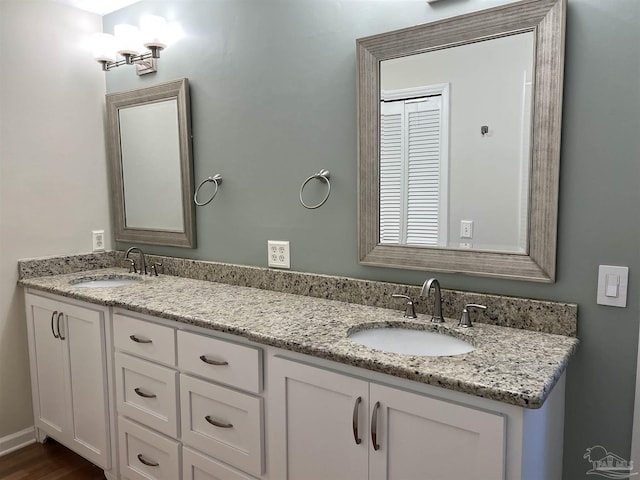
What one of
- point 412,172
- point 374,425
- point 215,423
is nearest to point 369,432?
point 374,425

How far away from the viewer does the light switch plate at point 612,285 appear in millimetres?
1289

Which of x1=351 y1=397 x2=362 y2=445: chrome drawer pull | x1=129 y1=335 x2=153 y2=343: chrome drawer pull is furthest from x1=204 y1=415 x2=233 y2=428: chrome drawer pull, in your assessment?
x1=351 y1=397 x2=362 y2=445: chrome drawer pull

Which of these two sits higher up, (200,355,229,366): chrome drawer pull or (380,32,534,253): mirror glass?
(380,32,534,253): mirror glass

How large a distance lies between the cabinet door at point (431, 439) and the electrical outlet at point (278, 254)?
89 centimetres

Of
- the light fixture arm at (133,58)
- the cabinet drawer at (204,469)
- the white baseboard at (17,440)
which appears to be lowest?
the white baseboard at (17,440)

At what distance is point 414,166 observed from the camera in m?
1.61

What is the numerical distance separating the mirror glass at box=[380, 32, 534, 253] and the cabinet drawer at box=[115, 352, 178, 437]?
0.97 meters

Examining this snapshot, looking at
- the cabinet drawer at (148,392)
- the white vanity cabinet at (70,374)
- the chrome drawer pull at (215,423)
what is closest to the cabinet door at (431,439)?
the chrome drawer pull at (215,423)

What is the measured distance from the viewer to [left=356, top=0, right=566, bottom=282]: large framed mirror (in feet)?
4.47

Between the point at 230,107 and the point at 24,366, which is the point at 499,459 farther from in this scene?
the point at 24,366

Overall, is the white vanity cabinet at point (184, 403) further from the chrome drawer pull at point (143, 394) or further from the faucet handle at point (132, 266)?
the faucet handle at point (132, 266)

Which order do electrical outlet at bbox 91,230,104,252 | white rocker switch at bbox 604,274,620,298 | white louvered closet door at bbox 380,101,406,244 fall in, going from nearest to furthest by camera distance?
1. white rocker switch at bbox 604,274,620,298
2. white louvered closet door at bbox 380,101,406,244
3. electrical outlet at bbox 91,230,104,252

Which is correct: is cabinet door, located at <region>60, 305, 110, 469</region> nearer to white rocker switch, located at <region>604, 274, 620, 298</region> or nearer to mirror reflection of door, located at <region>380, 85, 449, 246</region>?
mirror reflection of door, located at <region>380, 85, 449, 246</region>

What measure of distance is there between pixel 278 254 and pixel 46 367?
129 centimetres
